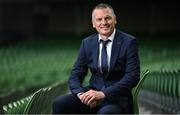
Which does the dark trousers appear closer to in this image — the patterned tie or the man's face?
the patterned tie

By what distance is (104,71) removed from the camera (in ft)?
12.2

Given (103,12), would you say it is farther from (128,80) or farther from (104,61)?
(128,80)

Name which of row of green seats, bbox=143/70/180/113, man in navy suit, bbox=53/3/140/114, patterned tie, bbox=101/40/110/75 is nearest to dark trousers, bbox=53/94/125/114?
man in navy suit, bbox=53/3/140/114

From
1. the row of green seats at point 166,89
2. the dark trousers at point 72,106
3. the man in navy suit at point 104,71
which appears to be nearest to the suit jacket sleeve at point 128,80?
the man in navy suit at point 104,71

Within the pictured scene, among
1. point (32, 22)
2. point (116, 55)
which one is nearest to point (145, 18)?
point (32, 22)

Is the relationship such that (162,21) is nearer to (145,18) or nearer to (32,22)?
(145,18)

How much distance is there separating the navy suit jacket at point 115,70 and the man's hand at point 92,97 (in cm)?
4

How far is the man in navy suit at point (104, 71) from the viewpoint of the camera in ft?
11.7

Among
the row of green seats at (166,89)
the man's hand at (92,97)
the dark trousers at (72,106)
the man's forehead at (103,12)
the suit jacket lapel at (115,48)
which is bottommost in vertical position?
the row of green seats at (166,89)

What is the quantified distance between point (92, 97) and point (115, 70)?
11.3 inches

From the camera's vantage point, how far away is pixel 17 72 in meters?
12.0

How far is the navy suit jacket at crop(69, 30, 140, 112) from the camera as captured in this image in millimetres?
3602

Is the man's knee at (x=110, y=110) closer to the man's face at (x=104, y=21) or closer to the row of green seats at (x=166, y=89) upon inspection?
the man's face at (x=104, y=21)

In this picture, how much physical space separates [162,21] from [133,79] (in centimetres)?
2603
